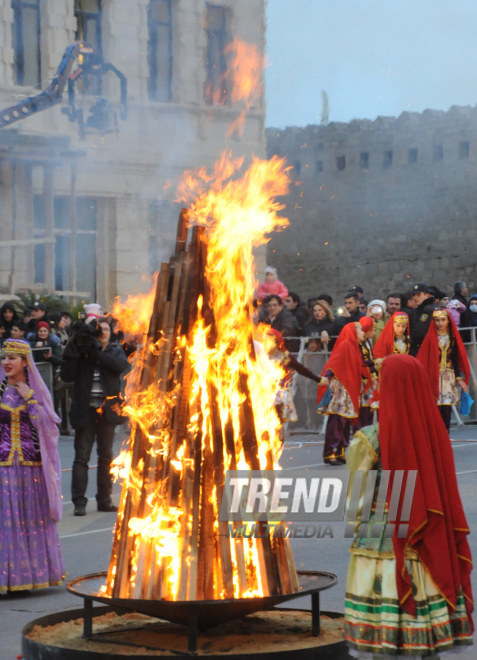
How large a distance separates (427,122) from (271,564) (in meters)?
31.8

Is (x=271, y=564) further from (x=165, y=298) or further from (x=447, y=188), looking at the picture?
(x=447, y=188)

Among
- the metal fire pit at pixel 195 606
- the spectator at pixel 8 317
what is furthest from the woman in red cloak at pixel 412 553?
the spectator at pixel 8 317

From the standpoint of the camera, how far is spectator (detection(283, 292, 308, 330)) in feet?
57.4

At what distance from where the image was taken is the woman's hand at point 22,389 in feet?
24.5

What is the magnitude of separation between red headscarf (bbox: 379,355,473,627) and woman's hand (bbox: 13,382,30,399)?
11.5 ft

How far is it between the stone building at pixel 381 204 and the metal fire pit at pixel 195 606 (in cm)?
2849

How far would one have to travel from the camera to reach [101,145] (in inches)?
837

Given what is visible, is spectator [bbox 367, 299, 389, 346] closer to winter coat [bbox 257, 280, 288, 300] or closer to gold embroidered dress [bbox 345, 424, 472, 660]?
winter coat [bbox 257, 280, 288, 300]

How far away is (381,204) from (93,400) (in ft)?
93.0

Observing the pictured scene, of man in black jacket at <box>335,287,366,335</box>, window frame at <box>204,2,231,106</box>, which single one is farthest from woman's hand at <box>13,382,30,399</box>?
window frame at <box>204,2,231,106</box>

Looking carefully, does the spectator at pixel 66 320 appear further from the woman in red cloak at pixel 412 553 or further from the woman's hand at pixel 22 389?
the woman in red cloak at pixel 412 553

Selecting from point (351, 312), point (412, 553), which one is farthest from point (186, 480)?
point (351, 312)

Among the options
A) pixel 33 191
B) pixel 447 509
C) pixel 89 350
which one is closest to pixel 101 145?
pixel 33 191

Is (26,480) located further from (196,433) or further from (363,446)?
(363,446)
